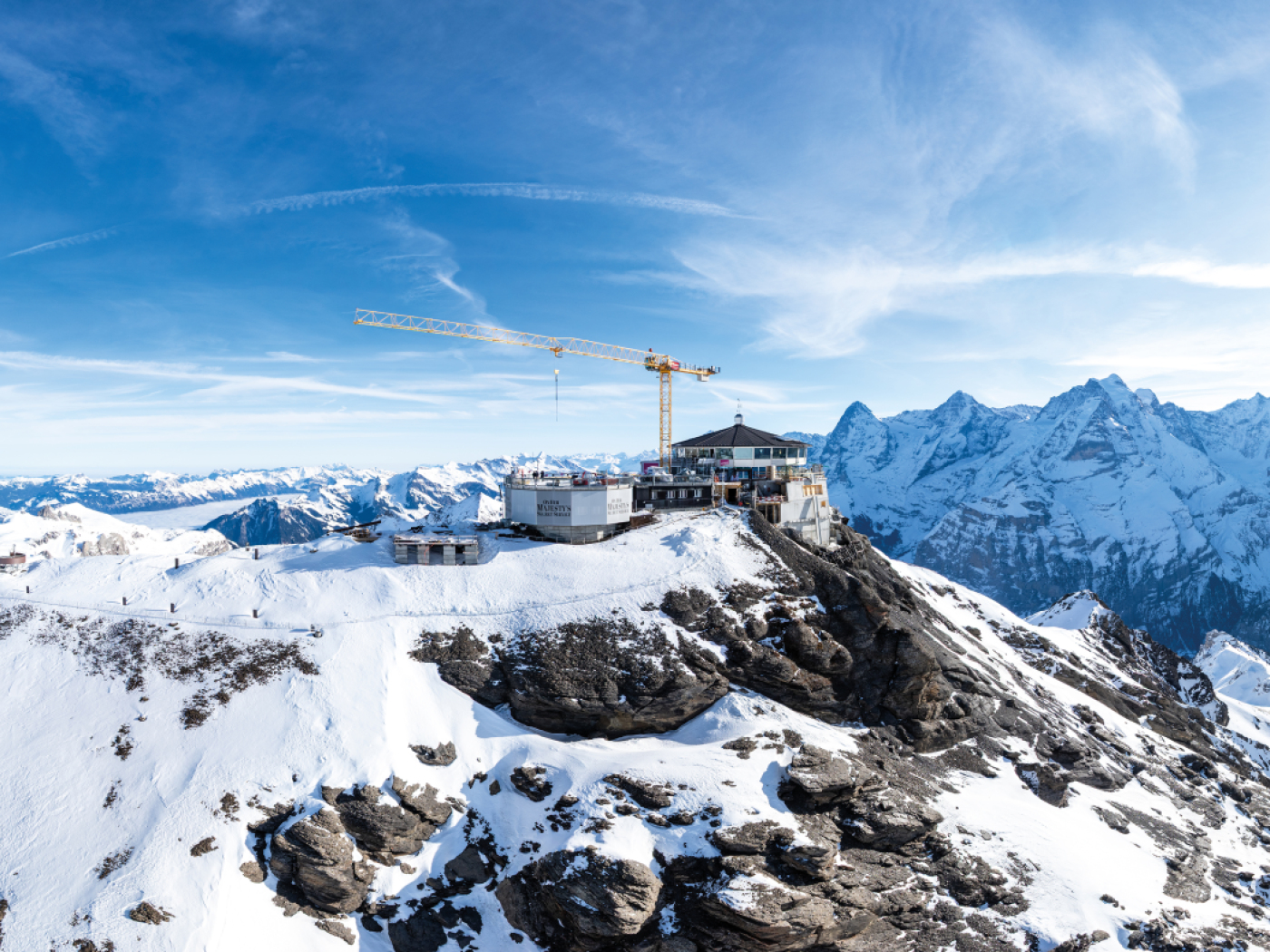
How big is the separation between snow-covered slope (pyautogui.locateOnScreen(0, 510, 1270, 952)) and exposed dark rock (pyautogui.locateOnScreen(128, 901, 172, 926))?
0.44ft

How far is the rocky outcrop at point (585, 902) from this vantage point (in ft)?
104

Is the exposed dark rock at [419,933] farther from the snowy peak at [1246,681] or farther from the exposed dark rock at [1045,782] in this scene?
the snowy peak at [1246,681]

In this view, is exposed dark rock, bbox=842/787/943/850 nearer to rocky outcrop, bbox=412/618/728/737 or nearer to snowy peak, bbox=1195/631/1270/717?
rocky outcrop, bbox=412/618/728/737

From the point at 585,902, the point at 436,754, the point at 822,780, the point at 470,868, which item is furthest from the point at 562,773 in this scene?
the point at 822,780

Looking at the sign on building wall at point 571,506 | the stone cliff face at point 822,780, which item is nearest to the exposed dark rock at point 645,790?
the stone cliff face at point 822,780

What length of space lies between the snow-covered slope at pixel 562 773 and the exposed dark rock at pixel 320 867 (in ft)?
0.47

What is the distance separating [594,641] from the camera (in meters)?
48.9

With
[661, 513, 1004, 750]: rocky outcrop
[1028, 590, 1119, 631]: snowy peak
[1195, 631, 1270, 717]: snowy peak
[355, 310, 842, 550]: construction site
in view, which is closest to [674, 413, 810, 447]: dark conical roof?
[355, 310, 842, 550]: construction site

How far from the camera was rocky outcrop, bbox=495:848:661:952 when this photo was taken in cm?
3180

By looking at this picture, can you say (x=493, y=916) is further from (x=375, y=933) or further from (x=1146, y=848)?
(x=1146, y=848)

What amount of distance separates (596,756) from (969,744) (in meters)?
35.5

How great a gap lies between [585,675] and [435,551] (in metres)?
22.3

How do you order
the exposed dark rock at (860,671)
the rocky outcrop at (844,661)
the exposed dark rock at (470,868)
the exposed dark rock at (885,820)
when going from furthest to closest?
the rocky outcrop at (844,661), the exposed dark rock at (860,671), the exposed dark rock at (885,820), the exposed dark rock at (470,868)

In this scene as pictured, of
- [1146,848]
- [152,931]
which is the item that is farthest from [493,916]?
[1146,848]
